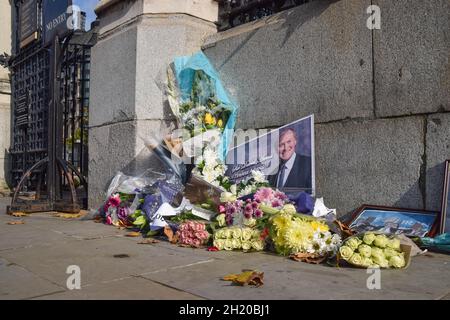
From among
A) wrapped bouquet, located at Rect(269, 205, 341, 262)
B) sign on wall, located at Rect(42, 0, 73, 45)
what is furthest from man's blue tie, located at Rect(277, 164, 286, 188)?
sign on wall, located at Rect(42, 0, 73, 45)

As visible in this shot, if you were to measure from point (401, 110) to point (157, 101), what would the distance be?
3180mm

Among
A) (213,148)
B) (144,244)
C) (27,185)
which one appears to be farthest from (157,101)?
(27,185)

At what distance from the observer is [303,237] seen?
11.1 ft

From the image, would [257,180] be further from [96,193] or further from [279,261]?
[96,193]

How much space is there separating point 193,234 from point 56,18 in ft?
15.0

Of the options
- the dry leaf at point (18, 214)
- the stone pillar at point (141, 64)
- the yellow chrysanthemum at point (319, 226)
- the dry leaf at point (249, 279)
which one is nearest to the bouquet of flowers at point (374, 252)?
the yellow chrysanthemum at point (319, 226)

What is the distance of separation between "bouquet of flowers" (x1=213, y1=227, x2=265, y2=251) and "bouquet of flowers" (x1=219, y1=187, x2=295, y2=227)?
16 centimetres

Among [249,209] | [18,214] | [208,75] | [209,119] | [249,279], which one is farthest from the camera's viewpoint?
[18,214]

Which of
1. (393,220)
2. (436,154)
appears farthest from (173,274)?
(436,154)

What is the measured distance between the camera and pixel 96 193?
21.5 ft

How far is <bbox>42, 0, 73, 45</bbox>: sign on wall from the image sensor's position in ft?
20.6

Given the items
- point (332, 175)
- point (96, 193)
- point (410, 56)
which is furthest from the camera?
point (96, 193)

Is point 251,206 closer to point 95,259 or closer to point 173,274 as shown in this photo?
point 173,274

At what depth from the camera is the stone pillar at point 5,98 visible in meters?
10.3
